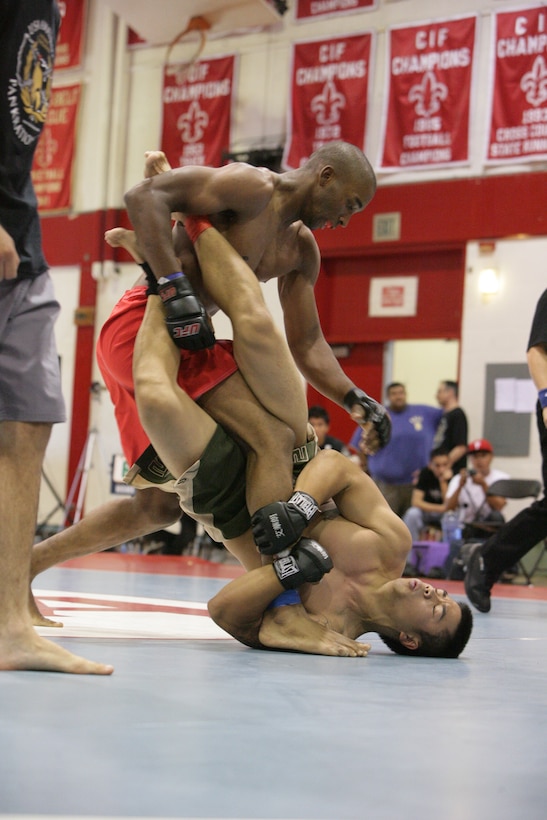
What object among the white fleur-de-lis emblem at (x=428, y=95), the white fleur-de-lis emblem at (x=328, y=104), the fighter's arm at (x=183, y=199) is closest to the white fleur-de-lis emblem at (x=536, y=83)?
the white fleur-de-lis emblem at (x=428, y=95)

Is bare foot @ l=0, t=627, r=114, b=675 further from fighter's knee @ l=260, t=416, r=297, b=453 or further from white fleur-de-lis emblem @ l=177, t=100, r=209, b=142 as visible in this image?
white fleur-de-lis emblem @ l=177, t=100, r=209, b=142

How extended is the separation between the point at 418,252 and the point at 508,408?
6.65 ft

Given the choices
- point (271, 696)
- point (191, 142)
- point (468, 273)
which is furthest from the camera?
point (191, 142)

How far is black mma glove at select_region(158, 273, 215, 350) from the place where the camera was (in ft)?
8.50

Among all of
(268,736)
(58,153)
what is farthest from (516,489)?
(58,153)

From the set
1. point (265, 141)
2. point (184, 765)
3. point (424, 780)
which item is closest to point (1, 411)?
point (184, 765)

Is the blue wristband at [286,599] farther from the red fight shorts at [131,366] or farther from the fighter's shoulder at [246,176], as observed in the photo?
the fighter's shoulder at [246,176]

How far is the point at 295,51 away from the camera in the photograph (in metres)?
11.2

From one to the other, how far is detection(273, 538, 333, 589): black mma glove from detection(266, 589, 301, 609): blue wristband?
0.24 ft

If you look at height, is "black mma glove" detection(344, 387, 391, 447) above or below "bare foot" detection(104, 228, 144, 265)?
below

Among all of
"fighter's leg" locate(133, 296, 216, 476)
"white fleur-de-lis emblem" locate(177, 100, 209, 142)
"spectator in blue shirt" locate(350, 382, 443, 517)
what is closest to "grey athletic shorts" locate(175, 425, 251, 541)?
"fighter's leg" locate(133, 296, 216, 476)

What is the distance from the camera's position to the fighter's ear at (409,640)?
2736 mm

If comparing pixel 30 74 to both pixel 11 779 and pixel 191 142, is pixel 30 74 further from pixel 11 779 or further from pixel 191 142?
pixel 191 142

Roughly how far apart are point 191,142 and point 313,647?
10.3m
